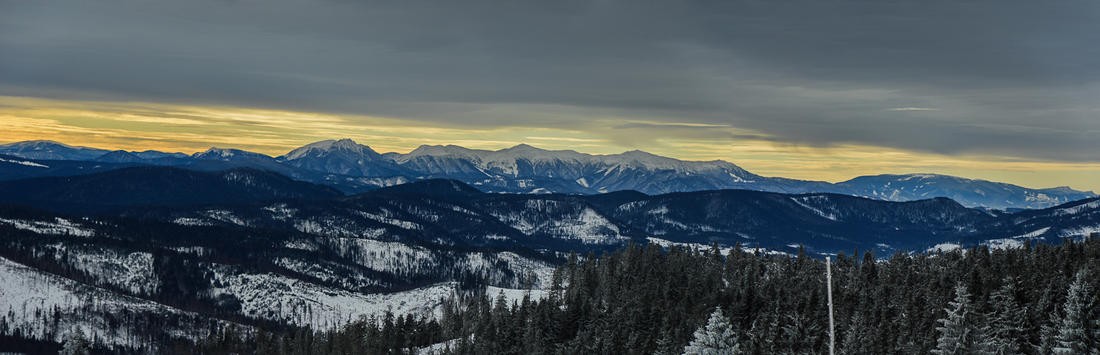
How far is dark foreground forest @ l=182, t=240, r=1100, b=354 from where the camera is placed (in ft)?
285

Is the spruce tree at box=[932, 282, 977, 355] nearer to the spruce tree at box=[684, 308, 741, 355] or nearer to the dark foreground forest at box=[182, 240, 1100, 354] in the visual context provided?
the dark foreground forest at box=[182, 240, 1100, 354]

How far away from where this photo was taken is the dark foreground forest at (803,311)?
86.9 meters

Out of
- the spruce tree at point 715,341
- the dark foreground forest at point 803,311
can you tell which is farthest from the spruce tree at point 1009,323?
the spruce tree at point 715,341

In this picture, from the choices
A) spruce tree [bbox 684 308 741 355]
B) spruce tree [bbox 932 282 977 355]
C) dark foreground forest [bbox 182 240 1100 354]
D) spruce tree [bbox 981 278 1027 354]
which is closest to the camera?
spruce tree [bbox 684 308 741 355]

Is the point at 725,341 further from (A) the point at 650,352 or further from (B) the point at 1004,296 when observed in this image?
(A) the point at 650,352

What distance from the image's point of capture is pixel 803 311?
132500 millimetres

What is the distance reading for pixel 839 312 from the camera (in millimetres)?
133625

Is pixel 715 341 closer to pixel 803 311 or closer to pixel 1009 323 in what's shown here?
pixel 1009 323

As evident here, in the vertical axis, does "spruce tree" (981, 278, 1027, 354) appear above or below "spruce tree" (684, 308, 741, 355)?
below

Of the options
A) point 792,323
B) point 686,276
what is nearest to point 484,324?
point 686,276

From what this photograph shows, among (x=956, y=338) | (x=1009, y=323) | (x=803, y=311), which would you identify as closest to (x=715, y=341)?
(x=956, y=338)

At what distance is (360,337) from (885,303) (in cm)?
11477

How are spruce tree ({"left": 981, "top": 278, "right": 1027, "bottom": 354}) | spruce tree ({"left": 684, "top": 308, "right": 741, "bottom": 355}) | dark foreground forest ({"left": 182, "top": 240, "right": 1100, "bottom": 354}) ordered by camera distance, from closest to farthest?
1. spruce tree ({"left": 684, "top": 308, "right": 741, "bottom": 355})
2. dark foreground forest ({"left": 182, "top": 240, "right": 1100, "bottom": 354})
3. spruce tree ({"left": 981, "top": 278, "right": 1027, "bottom": 354})

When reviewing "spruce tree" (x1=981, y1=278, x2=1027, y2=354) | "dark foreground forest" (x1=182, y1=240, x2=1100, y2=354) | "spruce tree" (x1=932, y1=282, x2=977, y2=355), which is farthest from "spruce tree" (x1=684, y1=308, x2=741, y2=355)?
"spruce tree" (x1=981, y1=278, x2=1027, y2=354)
